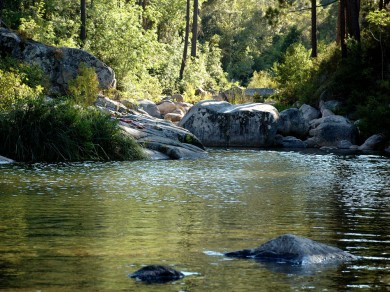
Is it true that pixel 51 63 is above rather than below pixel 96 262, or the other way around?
above

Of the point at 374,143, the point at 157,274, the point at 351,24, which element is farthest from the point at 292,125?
the point at 157,274

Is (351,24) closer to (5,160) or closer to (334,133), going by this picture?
(334,133)

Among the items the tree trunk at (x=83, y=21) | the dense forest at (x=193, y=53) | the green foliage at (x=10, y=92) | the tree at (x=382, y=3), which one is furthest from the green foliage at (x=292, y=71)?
the green foliage at (x=10, y=92)

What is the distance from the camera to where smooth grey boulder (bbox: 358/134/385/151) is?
1195 inches

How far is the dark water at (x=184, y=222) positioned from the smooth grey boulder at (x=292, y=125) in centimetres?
1148

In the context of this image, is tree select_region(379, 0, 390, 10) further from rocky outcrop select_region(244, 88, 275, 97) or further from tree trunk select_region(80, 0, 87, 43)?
tree trunk select_region(80, 0, 87, 43)

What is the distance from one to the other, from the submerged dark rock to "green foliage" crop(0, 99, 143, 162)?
48.0ft

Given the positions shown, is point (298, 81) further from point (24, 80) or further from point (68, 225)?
point (68, 225)

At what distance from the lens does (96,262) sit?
367 inches

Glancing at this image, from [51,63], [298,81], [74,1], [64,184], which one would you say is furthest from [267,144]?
[74,1]

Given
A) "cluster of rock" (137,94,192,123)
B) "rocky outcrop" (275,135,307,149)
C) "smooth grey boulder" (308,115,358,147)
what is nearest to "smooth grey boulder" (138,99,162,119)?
"cluster of rock" (137,94,192,123)

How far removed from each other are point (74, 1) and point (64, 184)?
32.3 meters

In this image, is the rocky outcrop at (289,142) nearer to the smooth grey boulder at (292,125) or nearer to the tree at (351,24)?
the smooth grey boulder at (292,125)

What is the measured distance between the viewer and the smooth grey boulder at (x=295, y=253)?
9273mm
